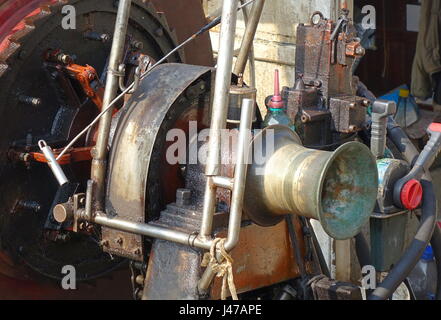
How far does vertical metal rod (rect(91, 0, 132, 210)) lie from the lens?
2.71 metres

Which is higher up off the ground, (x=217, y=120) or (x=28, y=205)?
(x=217, y=120)

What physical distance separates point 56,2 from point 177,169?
78 cm

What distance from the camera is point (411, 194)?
301 cm

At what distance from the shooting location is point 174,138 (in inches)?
109

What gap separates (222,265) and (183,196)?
1.14ft

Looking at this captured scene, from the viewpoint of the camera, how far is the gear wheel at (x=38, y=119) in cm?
287

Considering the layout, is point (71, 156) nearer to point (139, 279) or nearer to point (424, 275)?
point (139, 279)

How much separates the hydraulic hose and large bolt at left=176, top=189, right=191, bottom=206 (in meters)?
0.75

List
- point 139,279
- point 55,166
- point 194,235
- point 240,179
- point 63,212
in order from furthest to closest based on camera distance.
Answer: point 139,279
point 63,212
point 55,166
point 194,235
point 240,179

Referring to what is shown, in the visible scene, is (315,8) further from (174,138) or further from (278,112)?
(174,138)

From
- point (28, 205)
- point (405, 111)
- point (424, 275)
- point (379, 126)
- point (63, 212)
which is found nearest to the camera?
point (63, 212)

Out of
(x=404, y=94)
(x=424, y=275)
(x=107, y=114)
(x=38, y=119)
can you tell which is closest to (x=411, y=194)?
(x=107, y=114)

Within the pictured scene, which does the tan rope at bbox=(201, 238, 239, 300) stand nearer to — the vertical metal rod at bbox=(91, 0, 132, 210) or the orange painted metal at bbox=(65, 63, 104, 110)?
the vertical metal rod at bbox=(91, 0, 132, 210)
